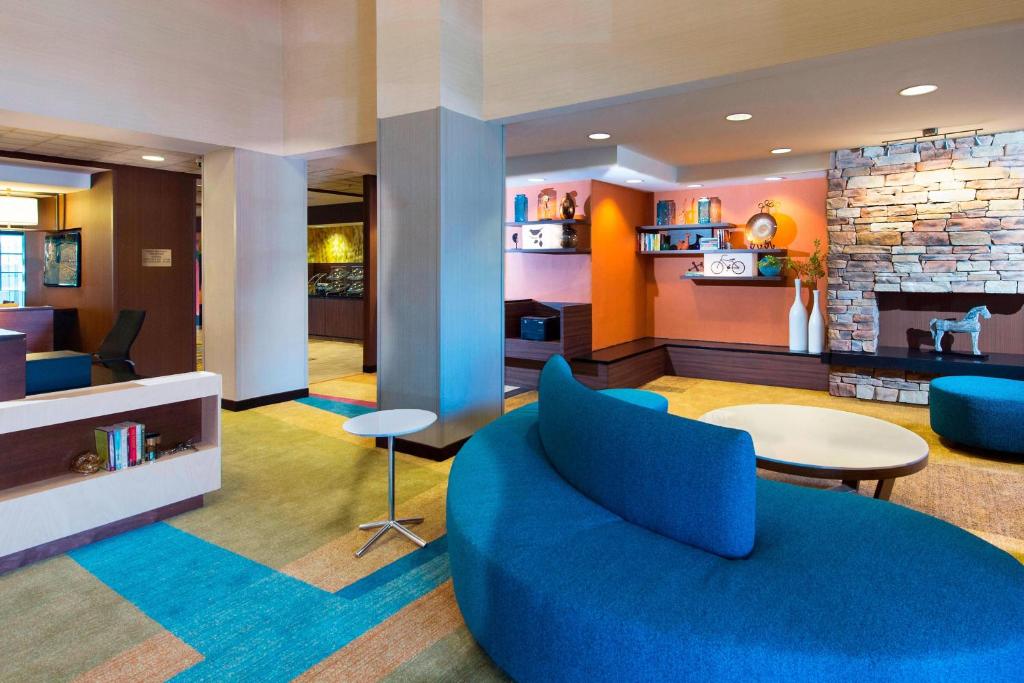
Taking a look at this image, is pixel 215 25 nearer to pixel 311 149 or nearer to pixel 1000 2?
pixel 311 149

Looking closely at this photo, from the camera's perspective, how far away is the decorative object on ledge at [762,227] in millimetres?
7160

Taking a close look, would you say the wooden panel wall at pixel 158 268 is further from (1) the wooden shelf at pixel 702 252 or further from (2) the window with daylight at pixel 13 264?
(1) the wooden shelf at pixel 702 252

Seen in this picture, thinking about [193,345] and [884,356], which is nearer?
[884,356]

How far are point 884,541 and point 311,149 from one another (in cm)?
535

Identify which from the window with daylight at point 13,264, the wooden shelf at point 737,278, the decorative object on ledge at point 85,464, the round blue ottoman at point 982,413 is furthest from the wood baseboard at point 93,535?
the window with daylight at point 13,264

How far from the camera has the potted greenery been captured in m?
6.72

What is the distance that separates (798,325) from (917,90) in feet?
10.2

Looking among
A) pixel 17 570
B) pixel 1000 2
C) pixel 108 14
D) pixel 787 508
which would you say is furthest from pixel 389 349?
pixel 1000 2

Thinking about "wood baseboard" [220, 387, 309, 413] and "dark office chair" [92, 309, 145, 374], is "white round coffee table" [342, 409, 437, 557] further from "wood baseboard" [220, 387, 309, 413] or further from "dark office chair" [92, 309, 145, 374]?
"dark office chair" [92, 309, 145, 374]

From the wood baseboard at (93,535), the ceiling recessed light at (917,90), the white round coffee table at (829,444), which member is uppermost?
the ceiling recessed light at (917,90)

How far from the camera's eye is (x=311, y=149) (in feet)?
18.4

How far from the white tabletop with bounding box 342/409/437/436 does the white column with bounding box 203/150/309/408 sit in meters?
3.06

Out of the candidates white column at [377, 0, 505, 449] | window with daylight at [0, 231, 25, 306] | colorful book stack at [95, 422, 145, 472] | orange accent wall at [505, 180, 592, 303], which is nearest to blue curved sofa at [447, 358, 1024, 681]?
Result: colorful book stack at [95, 422, 145, 472]

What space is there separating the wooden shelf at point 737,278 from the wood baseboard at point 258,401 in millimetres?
4746
